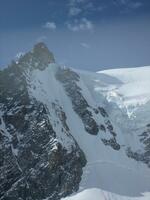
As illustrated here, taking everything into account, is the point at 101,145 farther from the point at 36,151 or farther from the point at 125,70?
the point at 125,70

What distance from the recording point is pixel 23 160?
383 feet

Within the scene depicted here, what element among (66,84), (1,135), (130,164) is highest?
(66,84)

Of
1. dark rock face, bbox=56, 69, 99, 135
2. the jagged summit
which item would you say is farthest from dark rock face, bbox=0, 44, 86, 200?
dark rock face, bbox=56, 69, 99, 135

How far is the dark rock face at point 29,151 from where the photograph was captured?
113188mm

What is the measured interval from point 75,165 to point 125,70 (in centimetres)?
7491

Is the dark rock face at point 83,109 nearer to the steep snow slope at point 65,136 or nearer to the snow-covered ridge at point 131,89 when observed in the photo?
the steep snow slope at point 65,136

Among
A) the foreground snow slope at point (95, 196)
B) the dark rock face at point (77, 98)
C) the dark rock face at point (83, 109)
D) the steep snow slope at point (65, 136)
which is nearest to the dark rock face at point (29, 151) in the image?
the steep snow slope at point (65, 136)

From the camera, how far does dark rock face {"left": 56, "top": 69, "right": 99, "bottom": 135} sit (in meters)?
139

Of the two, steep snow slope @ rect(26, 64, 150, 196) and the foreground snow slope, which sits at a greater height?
steep snow slope @ rect(26, 64, 150, 196)

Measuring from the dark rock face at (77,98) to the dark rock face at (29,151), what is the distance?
9.77 m

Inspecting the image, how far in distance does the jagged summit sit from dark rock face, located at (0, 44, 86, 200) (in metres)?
6.27

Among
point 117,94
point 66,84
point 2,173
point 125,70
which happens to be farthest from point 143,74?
point 2,173

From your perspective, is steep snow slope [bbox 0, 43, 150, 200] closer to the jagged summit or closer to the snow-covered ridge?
the jagged summit

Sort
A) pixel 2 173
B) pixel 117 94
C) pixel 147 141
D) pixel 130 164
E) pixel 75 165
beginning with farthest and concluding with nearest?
pixel 117 94, pixel 147 141, pixel 130 164, pixel 75 165, pixel 2 173
